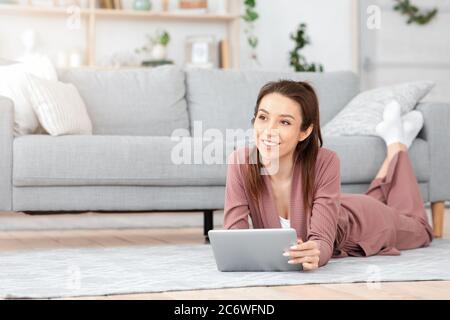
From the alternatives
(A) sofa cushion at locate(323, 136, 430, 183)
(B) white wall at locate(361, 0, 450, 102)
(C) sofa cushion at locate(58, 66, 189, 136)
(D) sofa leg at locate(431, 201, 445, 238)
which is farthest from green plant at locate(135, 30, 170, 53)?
(D) sofa leg at locate(431, 201, 445, 238)

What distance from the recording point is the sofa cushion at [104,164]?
9.46 ft

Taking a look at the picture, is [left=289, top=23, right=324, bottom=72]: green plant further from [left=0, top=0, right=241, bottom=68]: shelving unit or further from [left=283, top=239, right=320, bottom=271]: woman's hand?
[left=283, top=239, right=320, bottom=271]: woman's hand

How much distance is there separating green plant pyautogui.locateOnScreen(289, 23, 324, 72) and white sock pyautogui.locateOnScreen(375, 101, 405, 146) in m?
2.23

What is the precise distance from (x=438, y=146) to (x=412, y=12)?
105 inches

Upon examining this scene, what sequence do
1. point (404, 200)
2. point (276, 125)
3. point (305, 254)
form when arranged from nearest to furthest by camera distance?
point (305, 254) < point (276, 125) < point (404, 200)

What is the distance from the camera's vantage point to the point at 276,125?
2.23 metres

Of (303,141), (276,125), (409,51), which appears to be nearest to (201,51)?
(409,51)

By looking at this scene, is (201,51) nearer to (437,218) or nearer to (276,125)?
(437,218)

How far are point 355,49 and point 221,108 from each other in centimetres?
234

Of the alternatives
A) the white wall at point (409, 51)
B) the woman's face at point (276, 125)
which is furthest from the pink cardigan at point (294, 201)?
the white wall at point (409, 51)

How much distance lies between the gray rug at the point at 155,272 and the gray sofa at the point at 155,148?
24 cm

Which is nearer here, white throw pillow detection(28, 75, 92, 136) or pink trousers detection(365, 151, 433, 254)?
pink trousers detection(365, 151, 433, 254)

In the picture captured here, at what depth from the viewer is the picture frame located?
218 inches

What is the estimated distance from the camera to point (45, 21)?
17.7 ft
